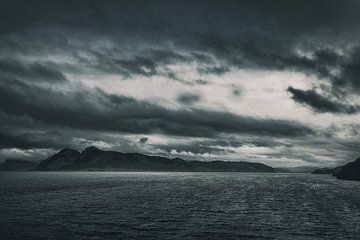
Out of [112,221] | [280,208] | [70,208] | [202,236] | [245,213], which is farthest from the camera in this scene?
[280,208]

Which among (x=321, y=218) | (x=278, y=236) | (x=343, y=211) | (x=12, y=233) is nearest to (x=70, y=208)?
(x=12, y=233)

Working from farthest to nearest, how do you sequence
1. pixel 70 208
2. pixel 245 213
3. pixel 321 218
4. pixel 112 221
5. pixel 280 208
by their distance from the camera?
pixel 280 208
pixel 70 208
pixel 245 213
pixel 321 218
pixel 112 221

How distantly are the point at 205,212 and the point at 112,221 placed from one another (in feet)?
83.9

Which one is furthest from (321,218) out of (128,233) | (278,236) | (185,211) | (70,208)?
(70,208)

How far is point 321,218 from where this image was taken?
78312 millimetres

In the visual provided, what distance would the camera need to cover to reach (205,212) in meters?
85.3

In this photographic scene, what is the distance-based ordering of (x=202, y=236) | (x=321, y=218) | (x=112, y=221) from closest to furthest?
(x=202, y=236)
(x=112, y=221)
(x=321, y=218)

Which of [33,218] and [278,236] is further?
[33,218]

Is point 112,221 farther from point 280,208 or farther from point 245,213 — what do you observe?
point 280,208

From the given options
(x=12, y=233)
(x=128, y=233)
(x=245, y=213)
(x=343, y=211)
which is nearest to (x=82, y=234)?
(x=128, y=233)

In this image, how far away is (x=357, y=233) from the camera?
61.4 m

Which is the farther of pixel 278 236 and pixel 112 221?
Result: pixel 112 221

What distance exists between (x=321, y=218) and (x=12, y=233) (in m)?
64.2

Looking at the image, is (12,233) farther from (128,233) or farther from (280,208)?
(280,208)
